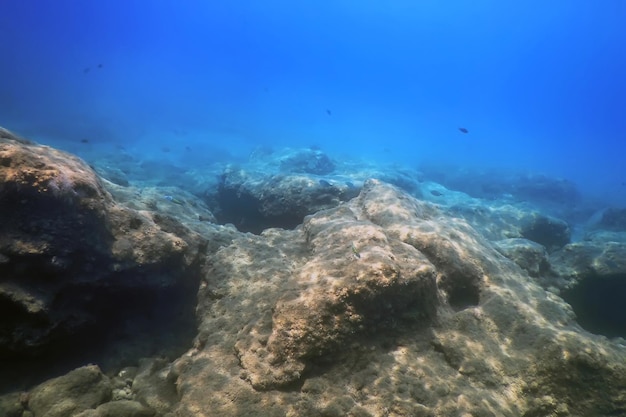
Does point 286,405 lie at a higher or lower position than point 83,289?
lower

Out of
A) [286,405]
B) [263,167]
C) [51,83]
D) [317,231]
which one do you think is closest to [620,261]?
[317,231]

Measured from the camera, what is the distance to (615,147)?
105 metres

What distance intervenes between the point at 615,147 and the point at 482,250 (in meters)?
137

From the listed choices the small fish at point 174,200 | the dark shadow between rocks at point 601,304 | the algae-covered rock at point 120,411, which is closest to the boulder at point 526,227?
the dark shadow between rocks at point 601,304

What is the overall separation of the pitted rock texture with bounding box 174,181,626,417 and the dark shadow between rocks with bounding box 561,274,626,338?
13.0 ft

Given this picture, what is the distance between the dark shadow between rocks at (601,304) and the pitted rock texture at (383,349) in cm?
395

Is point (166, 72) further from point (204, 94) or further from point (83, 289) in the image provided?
point (83, 289)

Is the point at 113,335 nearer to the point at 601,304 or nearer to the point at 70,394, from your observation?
the point at 70,394

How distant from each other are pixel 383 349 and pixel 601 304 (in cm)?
772

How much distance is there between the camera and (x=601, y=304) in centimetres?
850

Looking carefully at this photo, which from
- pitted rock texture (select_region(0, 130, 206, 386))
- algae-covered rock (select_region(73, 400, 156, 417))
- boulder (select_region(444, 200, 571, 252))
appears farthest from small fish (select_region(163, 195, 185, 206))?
boulder (select_region(444, 200, 571, 252))

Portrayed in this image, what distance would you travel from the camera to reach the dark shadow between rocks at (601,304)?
8.35 metres

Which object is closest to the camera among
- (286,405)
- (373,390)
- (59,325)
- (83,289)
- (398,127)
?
(286,405)

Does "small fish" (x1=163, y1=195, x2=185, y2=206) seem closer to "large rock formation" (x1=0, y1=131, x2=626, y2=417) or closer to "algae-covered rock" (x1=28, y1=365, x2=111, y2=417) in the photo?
"large rock formation" (x1=0, y1=131, x2=626, y2=417)
